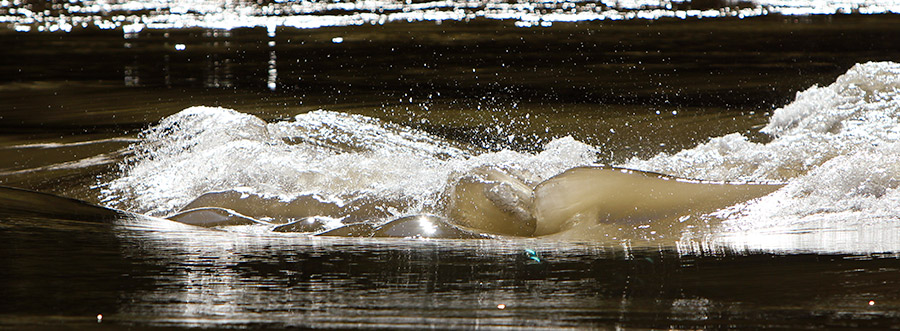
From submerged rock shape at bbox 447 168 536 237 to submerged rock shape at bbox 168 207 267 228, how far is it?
944 mm

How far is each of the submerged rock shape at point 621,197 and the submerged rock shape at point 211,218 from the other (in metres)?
1.36

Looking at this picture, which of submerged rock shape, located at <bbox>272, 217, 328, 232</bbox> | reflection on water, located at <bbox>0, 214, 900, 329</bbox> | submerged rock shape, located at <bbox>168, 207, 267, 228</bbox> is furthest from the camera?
submerged rock shape, located at <bbox>168, 207, 267, 228</bbox>

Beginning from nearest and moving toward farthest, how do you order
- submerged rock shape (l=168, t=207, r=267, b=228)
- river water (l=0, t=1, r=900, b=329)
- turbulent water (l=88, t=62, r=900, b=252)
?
1. river water (l=0, t=1, r=900, b=329)
2. turbulent water (l=88, t=62, r=900, b=252)
3. submerged rock shape (l=168, t=207, r=267, b=228)

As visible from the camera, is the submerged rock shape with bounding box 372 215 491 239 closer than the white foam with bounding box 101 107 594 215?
Yes

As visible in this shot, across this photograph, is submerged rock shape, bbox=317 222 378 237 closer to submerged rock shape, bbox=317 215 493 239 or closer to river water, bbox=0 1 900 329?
submerged rock shape, bbox=317 215 493 239

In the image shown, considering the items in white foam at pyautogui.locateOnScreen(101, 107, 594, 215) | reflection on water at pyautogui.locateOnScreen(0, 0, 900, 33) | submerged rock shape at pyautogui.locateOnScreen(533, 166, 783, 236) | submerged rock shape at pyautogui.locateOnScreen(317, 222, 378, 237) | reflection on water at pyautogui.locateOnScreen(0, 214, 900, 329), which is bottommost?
reflection on water at pyautogui.locateOnScreen(0, 0, 900, 33)

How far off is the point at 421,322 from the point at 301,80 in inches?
314

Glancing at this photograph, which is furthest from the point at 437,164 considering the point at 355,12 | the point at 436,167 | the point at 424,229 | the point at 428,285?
the point at 355,12

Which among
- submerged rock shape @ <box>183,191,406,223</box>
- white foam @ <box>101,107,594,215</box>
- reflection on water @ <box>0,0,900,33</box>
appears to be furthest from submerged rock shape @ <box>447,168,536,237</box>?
reflection on water @ <box>0,0,900,33</box>

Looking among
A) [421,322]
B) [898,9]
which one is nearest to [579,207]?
[421,322]

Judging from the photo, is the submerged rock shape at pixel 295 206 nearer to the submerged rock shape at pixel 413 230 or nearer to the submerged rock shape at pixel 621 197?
the submerged rock shape at pixel 413 230

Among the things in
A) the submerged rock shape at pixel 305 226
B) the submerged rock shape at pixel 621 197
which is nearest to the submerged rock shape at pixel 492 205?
the submerged rock shape at pixel 621 197

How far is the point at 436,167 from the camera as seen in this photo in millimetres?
5574

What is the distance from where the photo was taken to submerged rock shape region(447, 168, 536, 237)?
4.38 meters
